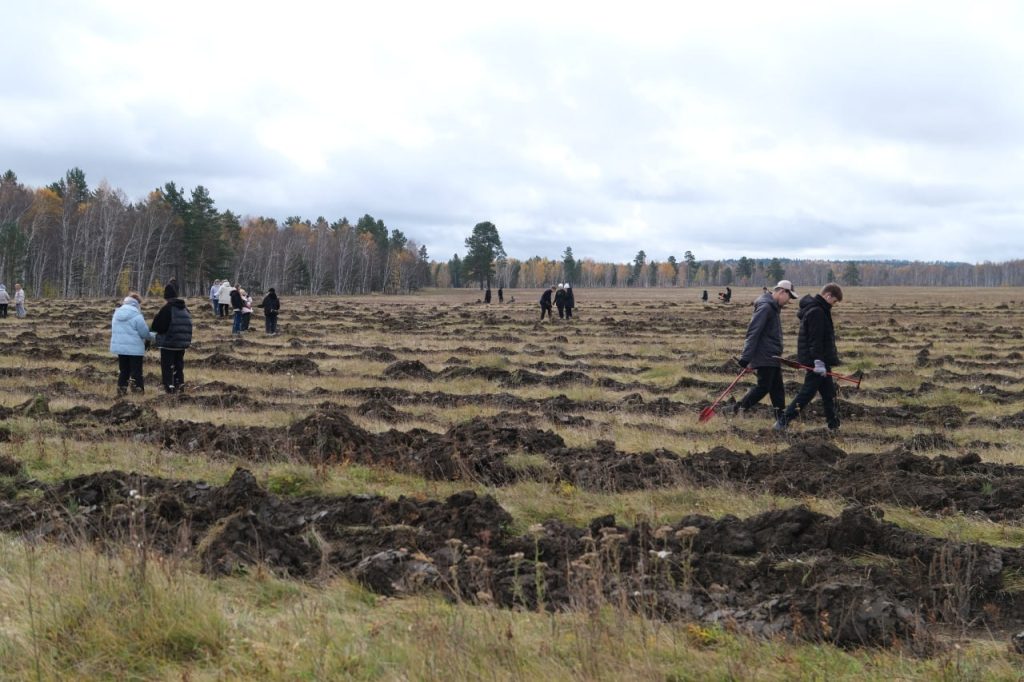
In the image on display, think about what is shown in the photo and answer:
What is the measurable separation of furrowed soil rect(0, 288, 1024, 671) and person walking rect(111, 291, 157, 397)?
47 cm

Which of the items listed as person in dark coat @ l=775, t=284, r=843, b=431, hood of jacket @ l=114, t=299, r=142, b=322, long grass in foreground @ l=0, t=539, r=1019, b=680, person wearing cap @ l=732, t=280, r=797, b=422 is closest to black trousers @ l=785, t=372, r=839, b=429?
person in dark coat @ l=775, t=284, r=843, b=431

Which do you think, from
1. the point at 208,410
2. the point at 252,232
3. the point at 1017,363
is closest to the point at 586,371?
the point at 208,410

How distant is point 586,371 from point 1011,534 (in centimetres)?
1271

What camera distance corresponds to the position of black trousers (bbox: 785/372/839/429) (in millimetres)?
10828

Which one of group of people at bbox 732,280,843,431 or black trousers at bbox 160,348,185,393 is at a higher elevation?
group of people at bbox 732,280,843,431

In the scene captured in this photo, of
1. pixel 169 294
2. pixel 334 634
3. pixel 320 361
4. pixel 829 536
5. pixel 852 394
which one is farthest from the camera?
pixel 320 361

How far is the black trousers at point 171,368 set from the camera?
13.8m

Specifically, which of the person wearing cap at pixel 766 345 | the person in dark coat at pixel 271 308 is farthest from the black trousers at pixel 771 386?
the person in dark coat at pixel 271 308

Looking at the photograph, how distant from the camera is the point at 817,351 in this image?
10.8m

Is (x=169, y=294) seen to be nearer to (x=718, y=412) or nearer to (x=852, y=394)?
(x=718, y=412)

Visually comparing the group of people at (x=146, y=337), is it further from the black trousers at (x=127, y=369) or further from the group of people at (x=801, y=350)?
the group of people at (x=801, y=350)

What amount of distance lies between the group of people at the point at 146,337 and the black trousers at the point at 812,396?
368 inches

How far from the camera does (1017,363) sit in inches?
776

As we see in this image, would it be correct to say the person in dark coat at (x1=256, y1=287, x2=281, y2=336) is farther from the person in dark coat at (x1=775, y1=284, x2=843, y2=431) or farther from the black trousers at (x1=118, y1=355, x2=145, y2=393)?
the person in dark coat at (x1=775, y1=284, x2=843, y2=431)
